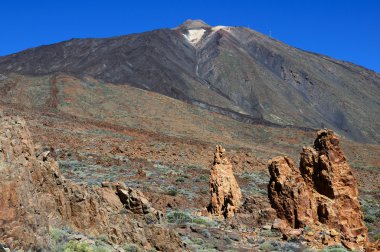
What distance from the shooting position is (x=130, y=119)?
5362 centimetres

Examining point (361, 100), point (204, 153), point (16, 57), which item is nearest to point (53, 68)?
point (16, 57)

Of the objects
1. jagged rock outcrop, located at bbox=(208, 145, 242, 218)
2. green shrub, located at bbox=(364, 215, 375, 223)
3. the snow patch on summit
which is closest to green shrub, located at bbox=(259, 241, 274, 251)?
jagged rock outcrop, located at bbox=(208, 145, 242, 218)

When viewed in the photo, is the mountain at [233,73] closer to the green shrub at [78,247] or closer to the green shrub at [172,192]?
the green shrub at [172,192]

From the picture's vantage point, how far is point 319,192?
1483cm

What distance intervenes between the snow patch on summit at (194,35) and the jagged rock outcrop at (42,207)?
124 m

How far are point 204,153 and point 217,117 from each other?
30.1 metres

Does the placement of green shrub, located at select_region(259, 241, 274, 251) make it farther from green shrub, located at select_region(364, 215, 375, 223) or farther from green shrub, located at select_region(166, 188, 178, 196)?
green shrub, located at select_region(364, 215, 375, 223)

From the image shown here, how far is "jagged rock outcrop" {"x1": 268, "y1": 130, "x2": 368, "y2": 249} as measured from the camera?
13.9 meters

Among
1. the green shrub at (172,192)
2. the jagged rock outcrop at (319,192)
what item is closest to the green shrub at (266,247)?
the jagged rock outcrop at (319,192)

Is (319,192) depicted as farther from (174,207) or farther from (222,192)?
(174,207)

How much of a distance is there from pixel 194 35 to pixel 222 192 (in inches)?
4951

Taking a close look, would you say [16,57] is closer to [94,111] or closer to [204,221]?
[94,111]

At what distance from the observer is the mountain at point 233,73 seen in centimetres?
8888

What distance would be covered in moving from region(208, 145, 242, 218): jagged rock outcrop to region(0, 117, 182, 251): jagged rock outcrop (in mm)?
4152
